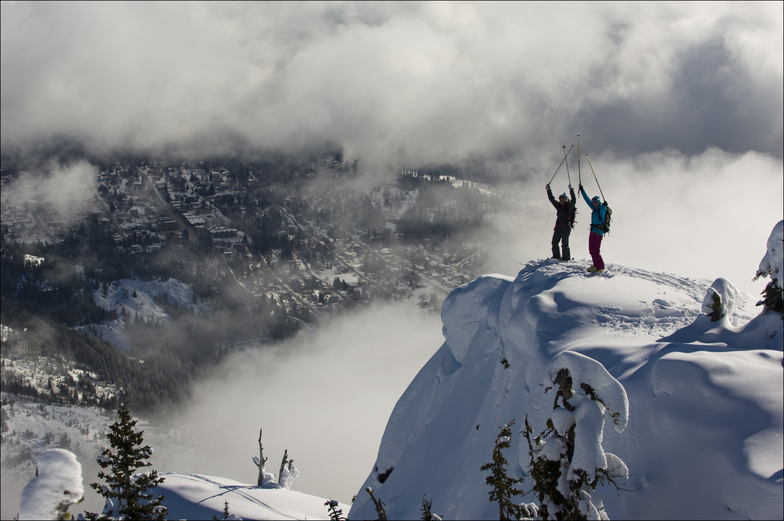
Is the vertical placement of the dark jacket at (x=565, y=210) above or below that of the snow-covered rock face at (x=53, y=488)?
above

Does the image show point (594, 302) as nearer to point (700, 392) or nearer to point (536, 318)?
point (536, 318)

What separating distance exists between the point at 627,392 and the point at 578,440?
12.4 feet

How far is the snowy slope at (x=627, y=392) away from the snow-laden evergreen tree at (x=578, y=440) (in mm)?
628

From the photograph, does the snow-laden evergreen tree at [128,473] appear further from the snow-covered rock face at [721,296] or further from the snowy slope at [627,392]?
the snow-covered rock face at [721,296]

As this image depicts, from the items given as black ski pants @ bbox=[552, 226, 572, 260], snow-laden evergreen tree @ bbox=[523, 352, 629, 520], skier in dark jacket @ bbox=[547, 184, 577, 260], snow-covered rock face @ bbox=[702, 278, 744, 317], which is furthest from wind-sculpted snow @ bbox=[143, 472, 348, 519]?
snow-covered rock face @ bbox=[702, 278, 744, 317]

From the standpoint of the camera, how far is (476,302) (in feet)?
79.2

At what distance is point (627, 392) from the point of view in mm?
11148

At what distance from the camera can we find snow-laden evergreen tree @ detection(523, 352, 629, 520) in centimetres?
799

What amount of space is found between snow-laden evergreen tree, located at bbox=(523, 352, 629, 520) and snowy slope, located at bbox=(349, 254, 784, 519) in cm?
63

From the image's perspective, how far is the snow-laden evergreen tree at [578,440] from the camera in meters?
7.99

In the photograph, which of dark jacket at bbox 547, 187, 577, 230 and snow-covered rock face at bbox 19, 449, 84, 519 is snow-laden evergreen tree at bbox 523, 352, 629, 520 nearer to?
snow-covered rock face at bbox 19, 449, 84, 519

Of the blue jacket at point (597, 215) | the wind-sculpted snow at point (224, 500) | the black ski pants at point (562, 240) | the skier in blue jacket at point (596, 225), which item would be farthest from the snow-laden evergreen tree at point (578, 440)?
the wind-sculpted snow at point (224, 500)

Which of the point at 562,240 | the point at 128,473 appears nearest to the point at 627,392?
the point at 128,473

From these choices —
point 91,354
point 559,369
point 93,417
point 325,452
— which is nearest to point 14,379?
point 91,354
